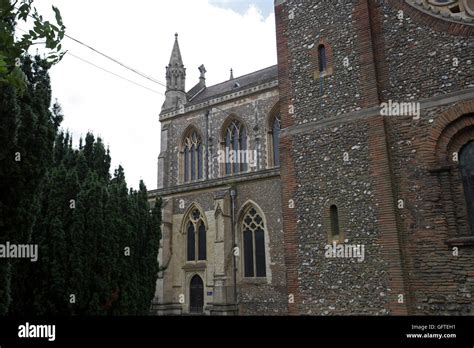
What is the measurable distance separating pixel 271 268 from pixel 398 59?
11.3 meters

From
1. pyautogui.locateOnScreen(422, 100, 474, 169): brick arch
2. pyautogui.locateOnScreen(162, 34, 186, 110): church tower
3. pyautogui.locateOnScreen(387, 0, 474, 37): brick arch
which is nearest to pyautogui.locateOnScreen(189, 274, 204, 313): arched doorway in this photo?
pyautogui.locateOnScreen(422, 100, 474, 169): brick arch

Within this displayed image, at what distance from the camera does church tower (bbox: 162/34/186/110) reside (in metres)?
31.3

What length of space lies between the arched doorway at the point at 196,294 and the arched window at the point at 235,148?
876 cm

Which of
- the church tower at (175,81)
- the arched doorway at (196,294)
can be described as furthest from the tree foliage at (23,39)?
the church tower at (175,81)

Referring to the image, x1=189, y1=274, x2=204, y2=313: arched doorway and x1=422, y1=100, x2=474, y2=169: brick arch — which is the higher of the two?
x1=422, y1=100, x2=474, y2=169: brick arch

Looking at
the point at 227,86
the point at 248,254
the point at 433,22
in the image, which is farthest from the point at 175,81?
the point at 433,22

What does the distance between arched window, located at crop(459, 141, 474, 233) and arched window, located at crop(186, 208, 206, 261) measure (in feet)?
45.4

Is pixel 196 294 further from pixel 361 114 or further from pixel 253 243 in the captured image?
pixel 361 114

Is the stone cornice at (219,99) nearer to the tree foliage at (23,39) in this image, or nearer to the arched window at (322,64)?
the arched window at (322,64)

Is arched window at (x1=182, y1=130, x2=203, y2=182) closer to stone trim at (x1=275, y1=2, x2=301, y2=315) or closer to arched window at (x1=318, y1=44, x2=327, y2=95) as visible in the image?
stone trim at (x1=275, y1=2, x2=301, y2=315)

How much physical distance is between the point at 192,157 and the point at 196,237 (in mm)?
9539

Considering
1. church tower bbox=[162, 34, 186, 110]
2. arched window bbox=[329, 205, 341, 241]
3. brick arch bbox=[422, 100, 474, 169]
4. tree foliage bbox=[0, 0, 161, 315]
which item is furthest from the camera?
church tower bbox=[162, 34, 186, 110]

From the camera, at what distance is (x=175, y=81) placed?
31781mm

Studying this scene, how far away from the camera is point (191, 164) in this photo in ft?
95.2
